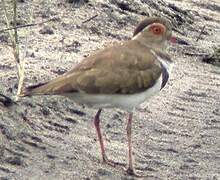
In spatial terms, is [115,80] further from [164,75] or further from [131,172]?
[131,172]

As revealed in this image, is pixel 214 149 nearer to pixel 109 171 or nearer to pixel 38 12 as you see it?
pixel 109 171

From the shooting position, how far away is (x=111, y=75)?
6.65 meters

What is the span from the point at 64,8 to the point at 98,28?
50 cm

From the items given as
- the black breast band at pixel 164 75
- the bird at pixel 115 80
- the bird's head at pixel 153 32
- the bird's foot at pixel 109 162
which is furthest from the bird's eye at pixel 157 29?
the bird's foot at pixel 109 162

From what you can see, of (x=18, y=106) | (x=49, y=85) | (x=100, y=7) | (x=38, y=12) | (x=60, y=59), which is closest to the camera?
(x=49, y=85)

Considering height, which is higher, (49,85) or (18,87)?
(49,85)

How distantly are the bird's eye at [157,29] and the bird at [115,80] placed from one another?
0.17m

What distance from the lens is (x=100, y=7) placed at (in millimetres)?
10734

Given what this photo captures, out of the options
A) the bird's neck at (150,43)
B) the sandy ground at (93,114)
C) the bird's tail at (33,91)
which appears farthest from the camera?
the bird's neck at (150,43)

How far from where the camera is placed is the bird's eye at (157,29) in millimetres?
7246

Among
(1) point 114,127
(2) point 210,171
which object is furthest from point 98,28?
(2) point 210,171

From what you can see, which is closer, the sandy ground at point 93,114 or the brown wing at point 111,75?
the brown wing at point 111,75

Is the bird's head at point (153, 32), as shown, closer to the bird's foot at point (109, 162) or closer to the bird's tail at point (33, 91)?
the bird's foot at point (109, 162)

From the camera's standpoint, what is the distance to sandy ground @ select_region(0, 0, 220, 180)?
263 inches
